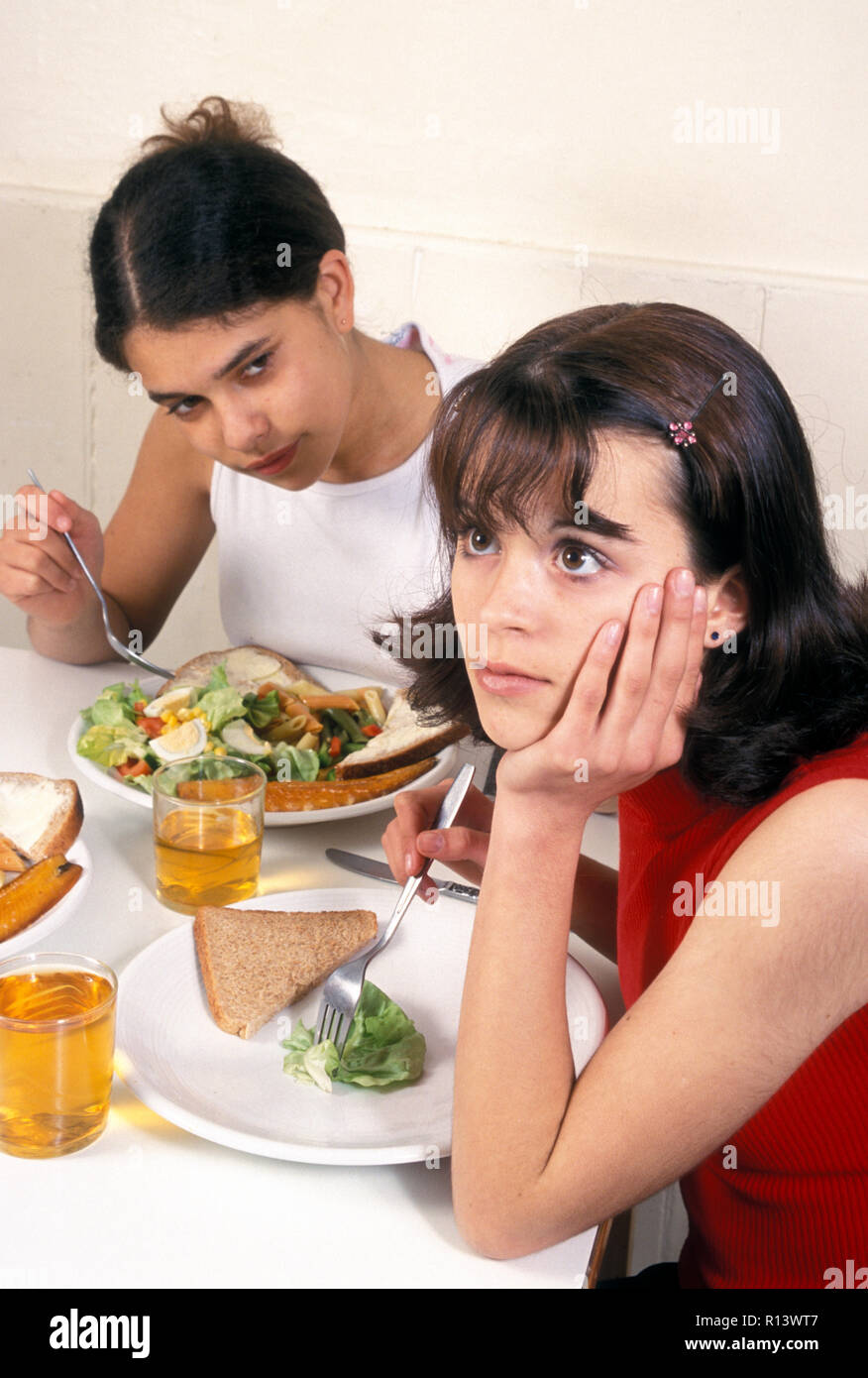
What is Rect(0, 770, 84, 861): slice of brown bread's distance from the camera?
45.8 inches

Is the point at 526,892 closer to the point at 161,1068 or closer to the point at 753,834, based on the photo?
the point at 753,834

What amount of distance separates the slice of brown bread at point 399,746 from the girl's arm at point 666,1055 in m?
0.58

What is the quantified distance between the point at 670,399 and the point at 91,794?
88 cm

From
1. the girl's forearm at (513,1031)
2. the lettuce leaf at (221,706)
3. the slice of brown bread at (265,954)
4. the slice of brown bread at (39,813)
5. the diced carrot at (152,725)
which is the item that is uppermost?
the girl's forearm at (513,1031)

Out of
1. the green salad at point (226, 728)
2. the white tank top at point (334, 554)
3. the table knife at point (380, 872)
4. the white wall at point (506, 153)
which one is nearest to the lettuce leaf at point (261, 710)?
the green salad at point (226, 728)

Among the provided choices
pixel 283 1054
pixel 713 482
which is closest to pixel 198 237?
pixel 713 482

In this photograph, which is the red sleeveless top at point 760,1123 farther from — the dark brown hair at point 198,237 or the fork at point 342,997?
the dark brown hair at point 198,237

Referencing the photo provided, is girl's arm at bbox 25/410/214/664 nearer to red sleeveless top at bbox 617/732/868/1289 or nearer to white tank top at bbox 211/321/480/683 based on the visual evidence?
white tank top at bbox 211/321/480/683

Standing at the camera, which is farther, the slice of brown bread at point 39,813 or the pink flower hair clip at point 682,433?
the slice of brown bread at point 39,813

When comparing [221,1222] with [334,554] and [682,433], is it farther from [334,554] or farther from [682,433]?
[334,554]

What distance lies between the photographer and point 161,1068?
0.94 meters

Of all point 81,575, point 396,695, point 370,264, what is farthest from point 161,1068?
point 370,264

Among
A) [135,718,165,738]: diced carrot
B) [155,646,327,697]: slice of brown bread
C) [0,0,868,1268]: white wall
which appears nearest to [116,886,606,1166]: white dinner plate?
[135,718,165,738]: diced carrot

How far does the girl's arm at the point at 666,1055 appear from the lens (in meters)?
0.82
